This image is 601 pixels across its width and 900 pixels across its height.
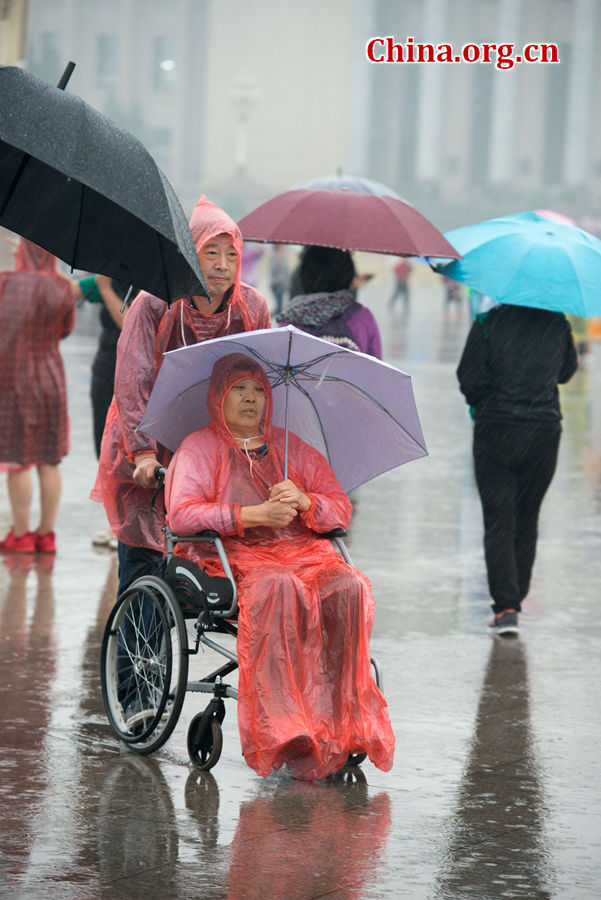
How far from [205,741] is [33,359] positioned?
3963 mm

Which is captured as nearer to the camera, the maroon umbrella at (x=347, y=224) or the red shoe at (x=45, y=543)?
the maroon umbrella at (x=347, y=224)

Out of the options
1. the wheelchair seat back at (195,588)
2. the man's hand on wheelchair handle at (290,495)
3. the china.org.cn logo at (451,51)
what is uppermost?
the china.org.cn logo at (451,51)

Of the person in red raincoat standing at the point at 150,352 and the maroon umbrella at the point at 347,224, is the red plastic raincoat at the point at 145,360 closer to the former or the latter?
the person in red raincoat standing at the point at 150,352

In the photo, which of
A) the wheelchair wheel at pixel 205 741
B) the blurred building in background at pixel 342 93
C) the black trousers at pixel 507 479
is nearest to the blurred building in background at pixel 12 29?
the black trousers at pixel 507 479

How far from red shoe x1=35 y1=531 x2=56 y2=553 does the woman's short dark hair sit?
7.10 ft

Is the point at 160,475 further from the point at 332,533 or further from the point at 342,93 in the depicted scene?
the point at 342,93

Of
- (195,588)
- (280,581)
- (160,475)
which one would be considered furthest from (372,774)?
(160,475)

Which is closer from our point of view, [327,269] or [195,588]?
[195,588]

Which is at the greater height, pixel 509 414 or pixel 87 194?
pixel 87 194

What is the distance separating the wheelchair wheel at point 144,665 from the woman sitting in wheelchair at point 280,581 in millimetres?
193

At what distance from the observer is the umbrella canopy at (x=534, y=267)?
710cm

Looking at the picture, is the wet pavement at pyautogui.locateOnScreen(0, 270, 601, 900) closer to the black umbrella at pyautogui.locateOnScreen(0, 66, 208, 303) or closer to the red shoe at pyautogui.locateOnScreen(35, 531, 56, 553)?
the red shoe at pyautogui.locateOnScreen(35, 531, 56, 553)

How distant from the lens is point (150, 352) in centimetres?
548

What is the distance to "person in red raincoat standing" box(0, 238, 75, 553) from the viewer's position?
8.42m
